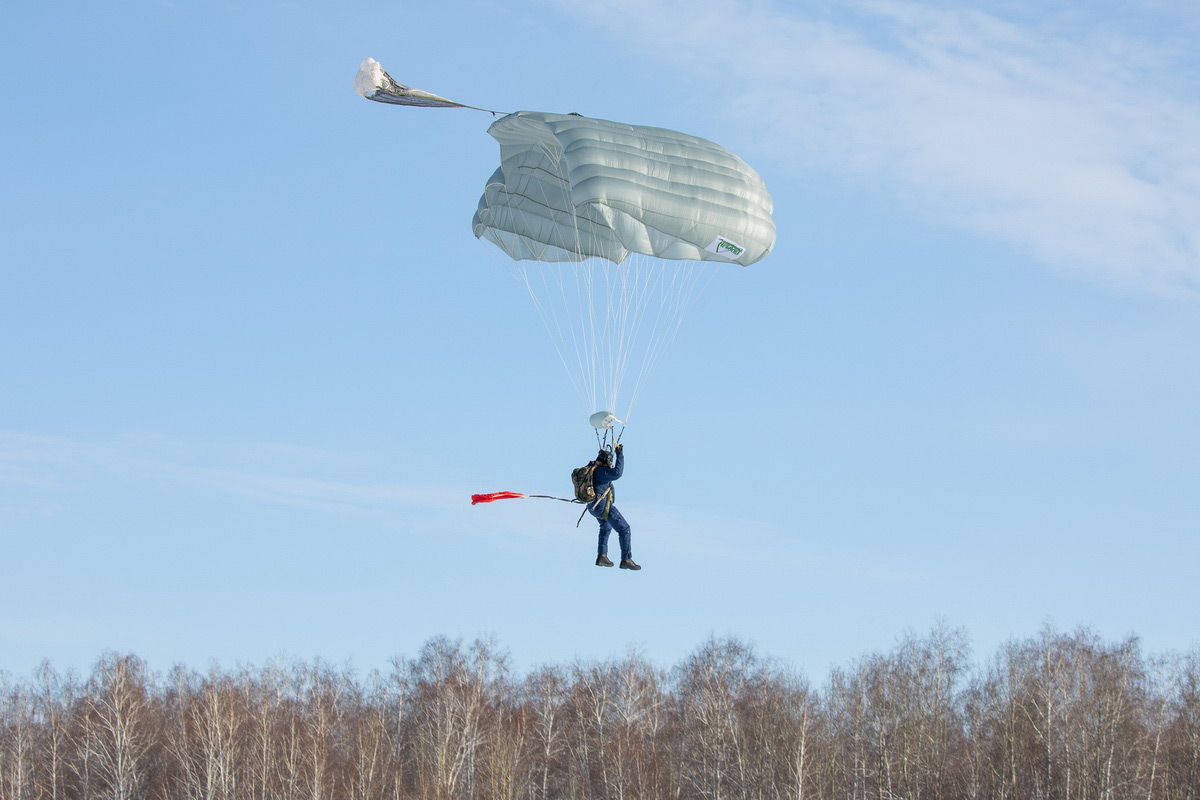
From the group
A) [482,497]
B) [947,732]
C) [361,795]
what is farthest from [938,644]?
[482,497]

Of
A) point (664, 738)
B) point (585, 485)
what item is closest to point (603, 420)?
point (585, 485)

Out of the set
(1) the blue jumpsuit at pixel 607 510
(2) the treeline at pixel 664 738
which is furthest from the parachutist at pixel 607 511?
(2) the treeline at pixel 664 738

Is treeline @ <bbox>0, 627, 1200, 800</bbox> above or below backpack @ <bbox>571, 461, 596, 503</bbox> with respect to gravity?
below

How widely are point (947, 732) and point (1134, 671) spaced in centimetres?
565

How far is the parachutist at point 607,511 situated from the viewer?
15766mm

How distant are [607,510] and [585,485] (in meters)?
0.41

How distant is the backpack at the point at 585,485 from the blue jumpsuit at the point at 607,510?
0.05 m

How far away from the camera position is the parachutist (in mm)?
15766

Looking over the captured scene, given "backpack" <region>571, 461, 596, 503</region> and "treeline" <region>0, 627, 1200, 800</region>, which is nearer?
"backpack" <region>571, 461, 596, 503</region>

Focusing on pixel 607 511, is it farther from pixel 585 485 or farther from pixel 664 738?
pixel 664 738

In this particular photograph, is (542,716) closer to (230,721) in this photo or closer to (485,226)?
(230,721)

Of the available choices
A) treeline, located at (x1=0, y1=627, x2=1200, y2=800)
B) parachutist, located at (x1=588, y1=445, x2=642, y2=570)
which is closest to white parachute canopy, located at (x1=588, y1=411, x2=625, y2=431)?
parachutist, located at (x1=588, y1=445, x2=642, y2=570)

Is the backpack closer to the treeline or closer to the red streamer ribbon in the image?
the red streamer ribbon

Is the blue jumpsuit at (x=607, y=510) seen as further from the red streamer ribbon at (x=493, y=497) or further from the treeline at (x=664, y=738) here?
the treeline at (x=664, y=738)
